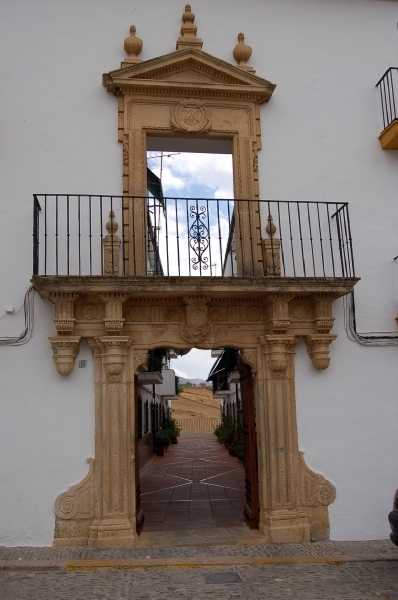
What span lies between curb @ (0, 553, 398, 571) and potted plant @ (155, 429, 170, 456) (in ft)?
38.2

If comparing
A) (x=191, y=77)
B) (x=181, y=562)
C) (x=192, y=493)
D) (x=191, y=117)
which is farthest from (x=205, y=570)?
(x=191, y=77)

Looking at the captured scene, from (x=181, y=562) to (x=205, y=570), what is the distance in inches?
12.1

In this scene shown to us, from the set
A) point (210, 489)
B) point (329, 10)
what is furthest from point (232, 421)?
point (329, 10)

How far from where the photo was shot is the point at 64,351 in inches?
259

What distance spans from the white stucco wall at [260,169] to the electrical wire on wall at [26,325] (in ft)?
0.27

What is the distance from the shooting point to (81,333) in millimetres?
6684

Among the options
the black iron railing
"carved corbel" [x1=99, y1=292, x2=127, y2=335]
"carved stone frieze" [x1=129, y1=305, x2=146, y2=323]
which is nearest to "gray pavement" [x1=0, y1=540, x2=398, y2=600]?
"carved corbel" [x1=99, y1=292, x2=127, y2=335]

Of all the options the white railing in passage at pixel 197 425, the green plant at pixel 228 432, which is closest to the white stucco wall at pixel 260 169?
the green plant at pixel 228 432

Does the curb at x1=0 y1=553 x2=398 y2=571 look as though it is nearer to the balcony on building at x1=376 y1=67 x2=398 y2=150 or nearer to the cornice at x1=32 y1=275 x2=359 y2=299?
the cornice at x1=32 y1=275 x2=359 y2=299

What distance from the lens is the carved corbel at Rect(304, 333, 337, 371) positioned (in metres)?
6.93

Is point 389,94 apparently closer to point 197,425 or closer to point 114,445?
point 114,445

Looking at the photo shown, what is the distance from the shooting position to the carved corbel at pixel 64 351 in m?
6.55

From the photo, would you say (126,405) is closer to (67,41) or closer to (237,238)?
(237,238)

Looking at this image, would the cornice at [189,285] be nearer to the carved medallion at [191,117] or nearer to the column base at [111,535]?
the carved medallion at [191,117]
